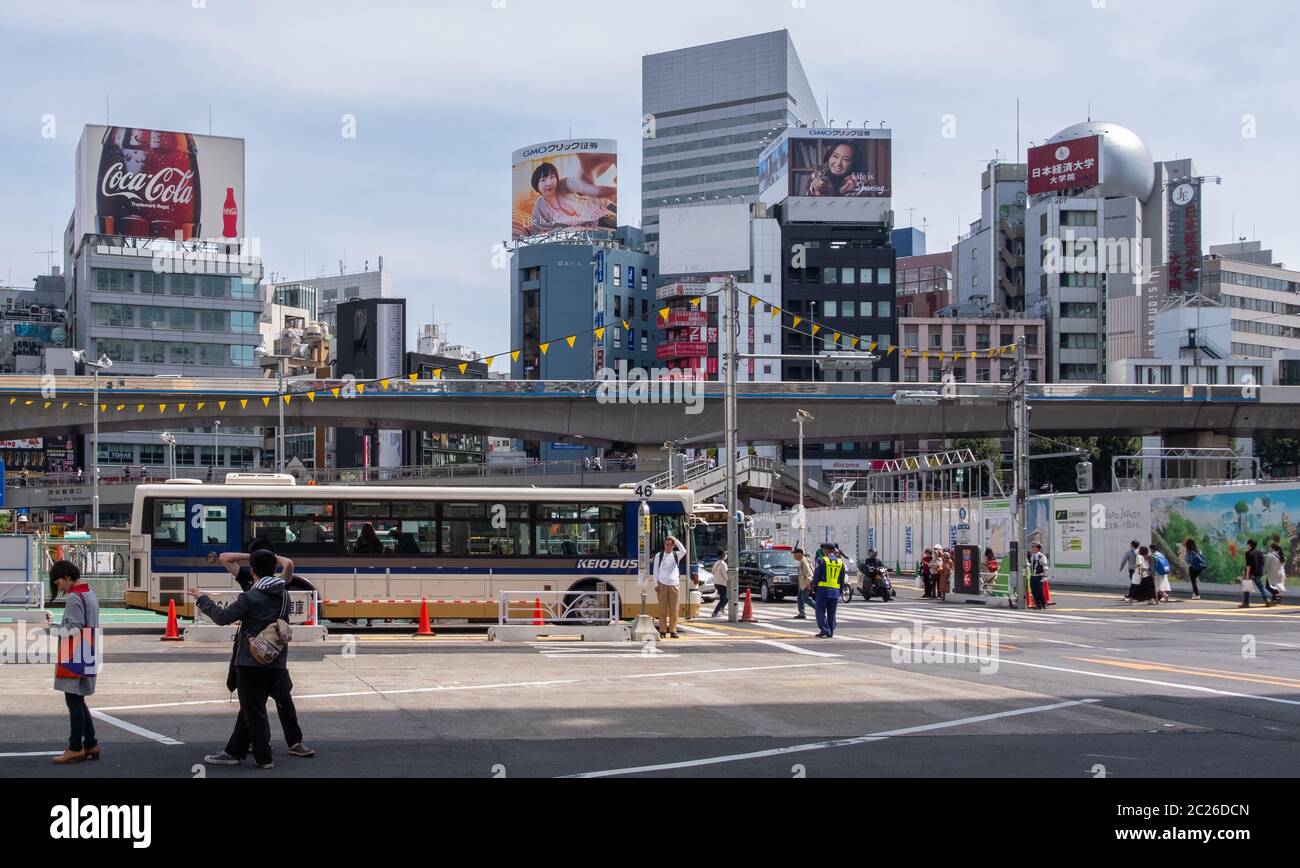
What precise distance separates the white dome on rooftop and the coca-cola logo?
Result: 7911cm

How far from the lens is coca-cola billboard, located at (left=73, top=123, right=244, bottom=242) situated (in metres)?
108

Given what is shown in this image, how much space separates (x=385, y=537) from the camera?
90.0ft

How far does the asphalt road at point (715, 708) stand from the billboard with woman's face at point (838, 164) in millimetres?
115768

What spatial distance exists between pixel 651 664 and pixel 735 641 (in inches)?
206

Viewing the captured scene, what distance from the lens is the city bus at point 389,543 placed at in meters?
27.1

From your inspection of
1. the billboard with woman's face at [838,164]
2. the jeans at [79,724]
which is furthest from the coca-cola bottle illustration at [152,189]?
the jeans at [79,724]

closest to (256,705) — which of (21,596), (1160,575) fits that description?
(21,596)

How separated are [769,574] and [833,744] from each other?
3199 cm

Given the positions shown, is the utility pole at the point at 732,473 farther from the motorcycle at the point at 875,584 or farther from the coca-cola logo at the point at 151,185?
the coca-cola logo at the point at 151,185

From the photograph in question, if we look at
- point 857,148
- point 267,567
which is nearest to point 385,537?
point 267,567

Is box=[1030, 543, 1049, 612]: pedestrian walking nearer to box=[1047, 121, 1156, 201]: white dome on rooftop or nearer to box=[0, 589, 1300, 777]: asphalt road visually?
box=[0, 589, 1300, 777]: asphalt road

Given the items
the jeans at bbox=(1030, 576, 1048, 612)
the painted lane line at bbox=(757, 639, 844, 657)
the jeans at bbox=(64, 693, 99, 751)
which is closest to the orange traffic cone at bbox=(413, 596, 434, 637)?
the painted lane line at bbox=(757, 639, 844, 657)

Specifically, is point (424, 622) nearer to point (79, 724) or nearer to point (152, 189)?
point (79, 724)

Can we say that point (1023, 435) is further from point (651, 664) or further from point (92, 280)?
point (92, 280)
